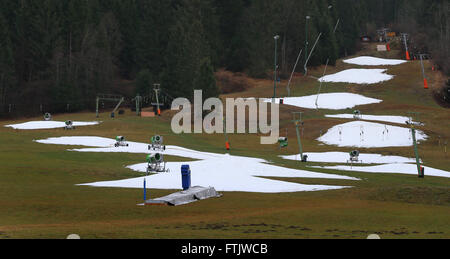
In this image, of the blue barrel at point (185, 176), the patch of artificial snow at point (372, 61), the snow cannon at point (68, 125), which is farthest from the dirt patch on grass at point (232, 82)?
the blue barrel at point (185, 176)

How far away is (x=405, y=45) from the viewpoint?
191125mm

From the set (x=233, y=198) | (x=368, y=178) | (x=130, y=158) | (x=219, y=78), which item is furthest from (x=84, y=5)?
(x=233, y=198)

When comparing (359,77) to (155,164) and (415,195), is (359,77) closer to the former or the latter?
(155,164)

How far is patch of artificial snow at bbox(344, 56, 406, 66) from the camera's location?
175 meters

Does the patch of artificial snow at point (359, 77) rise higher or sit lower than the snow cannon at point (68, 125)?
higher

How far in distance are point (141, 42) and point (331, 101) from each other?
55.5 m

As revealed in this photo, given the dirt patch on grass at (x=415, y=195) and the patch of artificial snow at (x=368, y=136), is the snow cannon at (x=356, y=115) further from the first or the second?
the dirt patch on grass at (x=415, y=195)

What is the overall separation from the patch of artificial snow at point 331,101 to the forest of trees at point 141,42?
2066 centimetres

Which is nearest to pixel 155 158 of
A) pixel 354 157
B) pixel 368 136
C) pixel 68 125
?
pixel 354 157

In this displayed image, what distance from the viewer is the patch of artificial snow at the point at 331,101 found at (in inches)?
5079

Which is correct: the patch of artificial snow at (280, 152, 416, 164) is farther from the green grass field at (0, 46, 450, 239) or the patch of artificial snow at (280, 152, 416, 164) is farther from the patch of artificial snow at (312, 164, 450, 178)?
the patch of artificial snow at (312, 164, 450, 178)

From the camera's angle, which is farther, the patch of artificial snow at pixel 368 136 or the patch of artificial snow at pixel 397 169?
the patch of artificial snow at pixel 368 136

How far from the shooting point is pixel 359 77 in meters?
156

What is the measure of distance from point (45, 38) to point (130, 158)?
93463 mm
